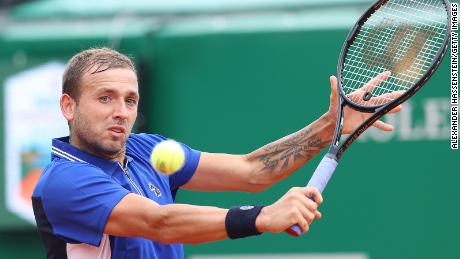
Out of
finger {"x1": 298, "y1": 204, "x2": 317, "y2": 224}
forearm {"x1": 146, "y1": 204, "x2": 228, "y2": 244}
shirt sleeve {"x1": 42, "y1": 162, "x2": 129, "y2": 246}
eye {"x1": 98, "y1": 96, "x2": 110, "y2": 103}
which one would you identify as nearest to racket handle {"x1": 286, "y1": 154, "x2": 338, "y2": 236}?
finger {"x1": 298, "y1": 204, "x2": 317, "y2": 224}

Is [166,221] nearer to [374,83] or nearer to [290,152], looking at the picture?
[290,152]

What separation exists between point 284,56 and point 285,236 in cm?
162

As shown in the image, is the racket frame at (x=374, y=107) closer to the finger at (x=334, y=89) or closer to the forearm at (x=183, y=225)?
the finger at (x=334, y=89)

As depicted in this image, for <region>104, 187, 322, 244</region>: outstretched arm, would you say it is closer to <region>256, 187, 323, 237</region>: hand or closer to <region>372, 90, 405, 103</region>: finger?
<region>256, 187, 323, 237</region>: hand

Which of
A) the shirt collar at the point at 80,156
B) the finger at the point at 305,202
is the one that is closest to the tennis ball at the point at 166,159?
the shirt collar at the point at 80,156

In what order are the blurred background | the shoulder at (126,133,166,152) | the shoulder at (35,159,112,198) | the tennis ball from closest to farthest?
the tennis ball → the shoulder at (35,159,112,198) → the shoulder at (126,133,166,152) → the blurred background

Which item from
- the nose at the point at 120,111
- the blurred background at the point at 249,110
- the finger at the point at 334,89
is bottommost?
the blurred background at the point at 249,110

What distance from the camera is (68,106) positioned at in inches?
209

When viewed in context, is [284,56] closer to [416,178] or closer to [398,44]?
[416,178]

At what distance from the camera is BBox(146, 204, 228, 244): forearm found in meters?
4.68

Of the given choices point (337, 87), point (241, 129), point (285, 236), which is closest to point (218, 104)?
point (241, 129)

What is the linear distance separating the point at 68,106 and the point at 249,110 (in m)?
4.37

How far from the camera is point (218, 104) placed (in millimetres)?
9633

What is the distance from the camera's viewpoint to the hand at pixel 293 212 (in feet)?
14.3
